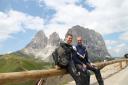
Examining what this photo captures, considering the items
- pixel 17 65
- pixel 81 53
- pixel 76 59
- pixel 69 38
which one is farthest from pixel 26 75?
pixel 17 65

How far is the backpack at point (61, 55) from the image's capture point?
1039 cm

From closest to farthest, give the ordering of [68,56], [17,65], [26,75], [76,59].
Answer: [26,75] → [68,56] → [76,59] → [17,65]

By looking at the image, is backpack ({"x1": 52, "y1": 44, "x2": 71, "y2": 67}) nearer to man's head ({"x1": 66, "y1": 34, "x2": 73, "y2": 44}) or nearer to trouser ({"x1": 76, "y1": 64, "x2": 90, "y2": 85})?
man's head ({"x1": 66, "y1": 34, "x2": 73, "y2": 44})

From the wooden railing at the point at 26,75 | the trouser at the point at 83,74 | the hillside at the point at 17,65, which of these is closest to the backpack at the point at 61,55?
the wooden railing at the point at 26,75

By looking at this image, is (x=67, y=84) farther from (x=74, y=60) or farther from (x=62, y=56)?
(x=62, y=56)

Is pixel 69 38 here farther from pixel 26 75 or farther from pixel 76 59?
pixel 26 75

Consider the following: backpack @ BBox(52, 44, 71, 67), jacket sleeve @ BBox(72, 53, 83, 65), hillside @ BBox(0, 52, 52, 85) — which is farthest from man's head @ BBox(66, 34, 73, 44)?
hillside @ BBox(0, 52, 52, 85)

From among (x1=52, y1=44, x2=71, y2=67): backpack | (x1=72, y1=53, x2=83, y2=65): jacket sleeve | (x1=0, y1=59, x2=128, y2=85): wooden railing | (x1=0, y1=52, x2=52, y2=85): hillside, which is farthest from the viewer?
(x1=72, y1=53, x2=83, y2=65): jacket sleeve

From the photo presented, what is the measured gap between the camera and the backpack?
1039cm

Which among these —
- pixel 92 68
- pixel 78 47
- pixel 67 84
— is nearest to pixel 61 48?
pixel 78 47

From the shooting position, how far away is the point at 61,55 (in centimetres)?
1045

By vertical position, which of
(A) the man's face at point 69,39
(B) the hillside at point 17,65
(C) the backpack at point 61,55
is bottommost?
(B) the hillside at point 17,65

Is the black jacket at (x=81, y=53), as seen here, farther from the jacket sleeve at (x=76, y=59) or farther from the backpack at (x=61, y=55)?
the backpack at (x=61, y=55)

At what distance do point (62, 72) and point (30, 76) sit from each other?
238 cm
